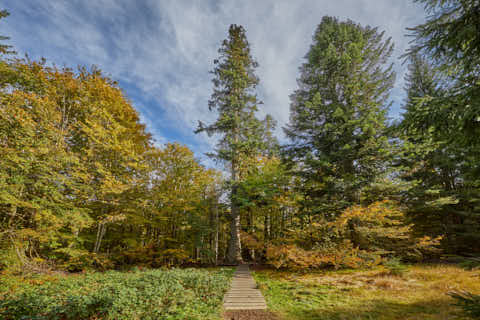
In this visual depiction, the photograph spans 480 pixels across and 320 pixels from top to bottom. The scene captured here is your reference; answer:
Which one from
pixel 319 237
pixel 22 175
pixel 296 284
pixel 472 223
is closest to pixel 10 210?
pixel 22 175

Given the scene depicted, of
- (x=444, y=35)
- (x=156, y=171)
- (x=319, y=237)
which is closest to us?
(x=444, y=35)

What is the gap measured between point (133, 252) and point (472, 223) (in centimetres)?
1943

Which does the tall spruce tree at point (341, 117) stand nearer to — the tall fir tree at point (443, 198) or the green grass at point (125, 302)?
the tall fir tree at point (443, 198)

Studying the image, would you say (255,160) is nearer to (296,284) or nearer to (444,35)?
(296,284)

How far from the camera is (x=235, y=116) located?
42.3 ft

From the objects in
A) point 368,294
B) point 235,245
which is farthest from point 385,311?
point 235,245

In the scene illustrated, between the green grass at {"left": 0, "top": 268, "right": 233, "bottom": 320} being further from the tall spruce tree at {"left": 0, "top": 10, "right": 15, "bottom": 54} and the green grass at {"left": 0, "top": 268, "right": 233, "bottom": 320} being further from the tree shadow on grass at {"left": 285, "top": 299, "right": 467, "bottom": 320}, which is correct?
the tall spruce tree at {"left": 0, "top": 10, "right": 15, "bottom": 54}

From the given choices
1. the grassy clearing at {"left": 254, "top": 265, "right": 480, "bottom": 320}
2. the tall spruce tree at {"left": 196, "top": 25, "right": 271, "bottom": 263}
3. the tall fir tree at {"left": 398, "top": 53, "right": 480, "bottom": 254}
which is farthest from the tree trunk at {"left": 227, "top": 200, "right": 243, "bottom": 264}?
the tall fir tree at {"left": 398, "top": 53, "right": 480, "bottom": 254}

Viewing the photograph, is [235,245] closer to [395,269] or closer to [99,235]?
[99,235]

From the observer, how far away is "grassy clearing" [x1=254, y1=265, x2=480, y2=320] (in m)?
4.29

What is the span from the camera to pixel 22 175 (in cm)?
714

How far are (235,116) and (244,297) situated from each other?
10.2 metres

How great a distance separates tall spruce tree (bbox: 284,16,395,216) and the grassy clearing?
311cm

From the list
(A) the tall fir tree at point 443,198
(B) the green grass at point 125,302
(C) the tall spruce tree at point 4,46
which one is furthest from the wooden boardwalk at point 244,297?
(C) the tall spruce tree at point 4,46
